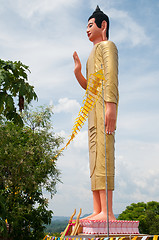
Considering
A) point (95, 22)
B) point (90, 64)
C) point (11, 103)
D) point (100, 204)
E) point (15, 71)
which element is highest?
point (95, 22)

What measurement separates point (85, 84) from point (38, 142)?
137 inches

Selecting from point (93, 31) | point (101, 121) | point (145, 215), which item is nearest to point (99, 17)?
point (93, 31)

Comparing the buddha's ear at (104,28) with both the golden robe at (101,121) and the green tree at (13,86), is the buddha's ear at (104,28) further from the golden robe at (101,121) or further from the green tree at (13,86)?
the green tree at (13,86)

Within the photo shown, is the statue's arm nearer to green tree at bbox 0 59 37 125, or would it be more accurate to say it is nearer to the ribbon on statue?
the ribbon on statue

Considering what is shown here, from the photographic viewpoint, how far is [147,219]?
24.8 meters

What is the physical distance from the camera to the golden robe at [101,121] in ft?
30.7

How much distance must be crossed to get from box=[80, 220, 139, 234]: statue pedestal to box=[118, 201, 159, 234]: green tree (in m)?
14.5

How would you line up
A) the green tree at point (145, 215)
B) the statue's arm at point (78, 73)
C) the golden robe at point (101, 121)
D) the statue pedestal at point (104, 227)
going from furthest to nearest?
the green tree at point (145, 215)
the statue's arm at point (78, 73)
the golden robe at point (101, 121)
the statue pedestal at point (104, 227)

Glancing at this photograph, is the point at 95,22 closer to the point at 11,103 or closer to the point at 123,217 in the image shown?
the point at 11,103

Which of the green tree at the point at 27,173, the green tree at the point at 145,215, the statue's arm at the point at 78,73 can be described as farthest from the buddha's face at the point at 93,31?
the green tree at the point at 145,215

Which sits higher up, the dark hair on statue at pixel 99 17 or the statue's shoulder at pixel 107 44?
the dark hair on statue at pixel 99 17

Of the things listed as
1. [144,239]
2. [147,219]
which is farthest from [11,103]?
[147,219]

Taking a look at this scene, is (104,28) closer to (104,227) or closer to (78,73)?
(78,73)

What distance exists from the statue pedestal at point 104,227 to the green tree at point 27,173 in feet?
11.7
